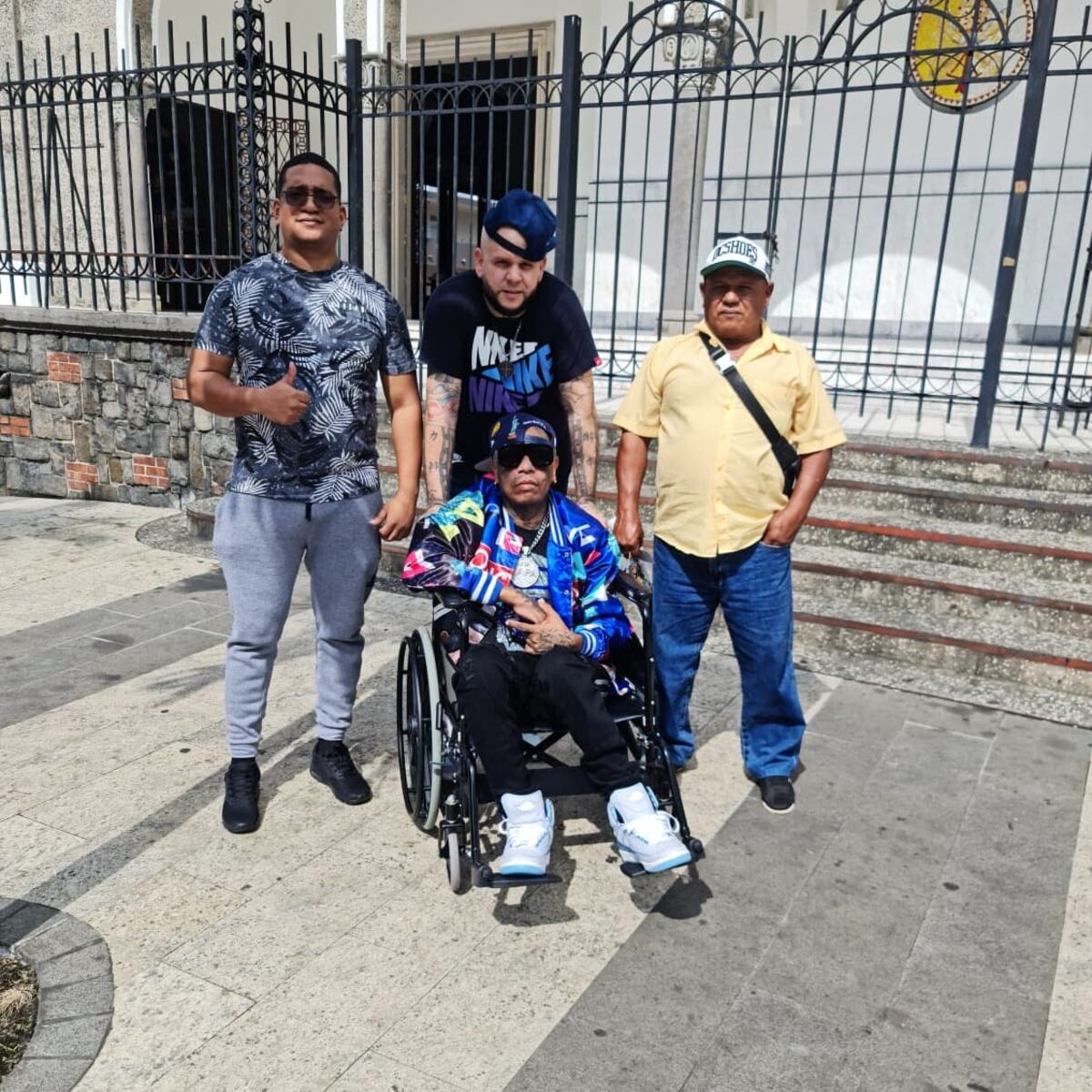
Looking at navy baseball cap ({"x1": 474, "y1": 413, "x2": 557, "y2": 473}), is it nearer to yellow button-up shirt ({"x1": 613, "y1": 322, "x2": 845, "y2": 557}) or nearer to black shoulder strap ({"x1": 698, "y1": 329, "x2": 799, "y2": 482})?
yellow button-up shirt ({"x1": 613, "y1": 322, "x2": 845, "y2": 557})

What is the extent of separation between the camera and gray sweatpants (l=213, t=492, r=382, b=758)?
3.04 m

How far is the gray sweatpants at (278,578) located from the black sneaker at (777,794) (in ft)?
5.09

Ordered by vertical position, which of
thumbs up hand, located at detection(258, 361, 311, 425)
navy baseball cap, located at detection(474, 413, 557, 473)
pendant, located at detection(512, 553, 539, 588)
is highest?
thumbs up hand, located at detection(258, 361, 311, 425)

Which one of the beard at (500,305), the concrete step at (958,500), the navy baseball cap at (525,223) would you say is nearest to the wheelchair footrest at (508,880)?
the beard at (500,305)

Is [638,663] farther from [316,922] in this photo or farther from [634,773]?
[316,922]

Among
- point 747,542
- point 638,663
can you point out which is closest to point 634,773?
point 638,663

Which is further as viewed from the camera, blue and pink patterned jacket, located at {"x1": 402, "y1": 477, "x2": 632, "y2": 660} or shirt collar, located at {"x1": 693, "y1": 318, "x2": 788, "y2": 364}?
shirt collar, located at {"x1": 693, "y1": 318, "x2": 788, "y2": 364}

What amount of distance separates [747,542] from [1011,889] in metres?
1.35

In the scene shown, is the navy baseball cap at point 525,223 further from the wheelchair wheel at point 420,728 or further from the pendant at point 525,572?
the wheelchair wheel at point 420,728

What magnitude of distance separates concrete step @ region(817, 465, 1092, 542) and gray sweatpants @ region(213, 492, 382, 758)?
350 cm

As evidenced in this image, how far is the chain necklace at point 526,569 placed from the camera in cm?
301

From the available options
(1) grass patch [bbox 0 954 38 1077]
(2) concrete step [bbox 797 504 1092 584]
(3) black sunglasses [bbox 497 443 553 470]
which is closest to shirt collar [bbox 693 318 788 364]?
(3) black sunglasses [bbox 497 443 553 470]

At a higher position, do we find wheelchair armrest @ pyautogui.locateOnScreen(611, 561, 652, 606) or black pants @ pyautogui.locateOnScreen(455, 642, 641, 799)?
wheelchair armrest @ pyautogui.locateOnScreen(611, 561, 652, 606)

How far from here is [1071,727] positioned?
4172 millimetres
